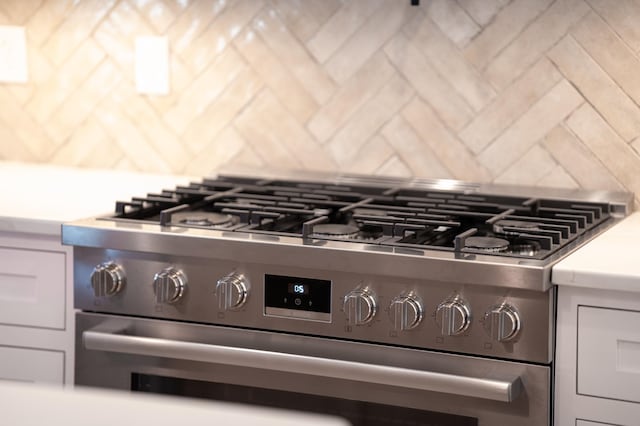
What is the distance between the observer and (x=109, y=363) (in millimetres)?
2262

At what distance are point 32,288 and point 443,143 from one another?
1.02 meters

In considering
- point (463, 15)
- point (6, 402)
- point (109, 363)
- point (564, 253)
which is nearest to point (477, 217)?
point (564, 253)

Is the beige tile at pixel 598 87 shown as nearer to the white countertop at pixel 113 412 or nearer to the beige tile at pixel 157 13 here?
the beige tile at pixel 157 13

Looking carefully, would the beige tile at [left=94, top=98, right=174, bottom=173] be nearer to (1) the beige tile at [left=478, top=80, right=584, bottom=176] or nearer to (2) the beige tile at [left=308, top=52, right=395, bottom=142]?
(2) the beige tile at [left=308, top=52, right=395, bottom=142]

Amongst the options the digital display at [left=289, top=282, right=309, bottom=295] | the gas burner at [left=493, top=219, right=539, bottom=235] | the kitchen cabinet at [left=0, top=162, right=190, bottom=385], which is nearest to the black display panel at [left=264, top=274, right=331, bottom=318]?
the digital display at [left=289, top=282, right=309, bottom=295]

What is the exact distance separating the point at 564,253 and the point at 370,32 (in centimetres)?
92

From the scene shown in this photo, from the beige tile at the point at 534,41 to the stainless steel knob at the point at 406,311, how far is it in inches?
31.4

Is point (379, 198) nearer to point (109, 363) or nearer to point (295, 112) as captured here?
point (295, 112)

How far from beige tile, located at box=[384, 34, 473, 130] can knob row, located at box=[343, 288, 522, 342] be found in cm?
76

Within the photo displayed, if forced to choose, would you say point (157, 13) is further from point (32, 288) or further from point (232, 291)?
point (232, 291)

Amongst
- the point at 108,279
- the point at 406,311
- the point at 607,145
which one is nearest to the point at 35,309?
the point at 108,279

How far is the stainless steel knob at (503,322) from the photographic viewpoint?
193 cm

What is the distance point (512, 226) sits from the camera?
2193 mm

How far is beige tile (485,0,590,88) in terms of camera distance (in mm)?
2514
